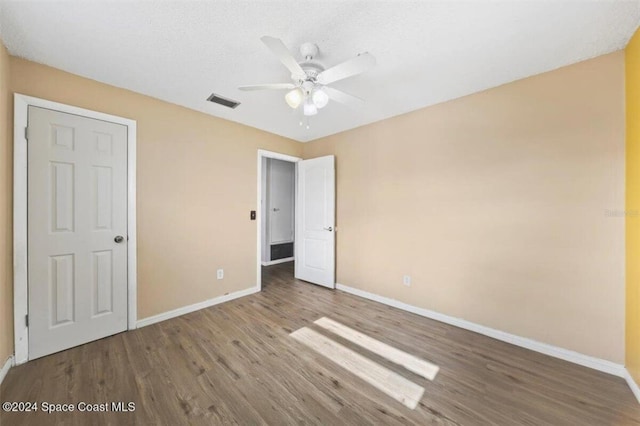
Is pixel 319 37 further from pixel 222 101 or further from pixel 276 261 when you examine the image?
pixel 276 261

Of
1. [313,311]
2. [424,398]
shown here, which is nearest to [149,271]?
[313,311]

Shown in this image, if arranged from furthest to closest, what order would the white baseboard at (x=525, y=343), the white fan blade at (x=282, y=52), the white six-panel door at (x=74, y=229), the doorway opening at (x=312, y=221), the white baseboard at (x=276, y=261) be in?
the white baseboard at (x=276, y=261) → the doorway opening at (x=312, y=221) → the white six-panel door at (x=74, y=229) → the white baseboard at (x=525, y=343) → the white fan blade at (x=282, y=52)

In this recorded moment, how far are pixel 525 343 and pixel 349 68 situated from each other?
279cm

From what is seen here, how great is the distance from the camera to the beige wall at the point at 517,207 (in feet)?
6.17

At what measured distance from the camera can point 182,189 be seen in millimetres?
2852

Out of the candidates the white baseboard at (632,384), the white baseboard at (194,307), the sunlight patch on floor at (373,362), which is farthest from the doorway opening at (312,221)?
the white baseboard at (632,384)

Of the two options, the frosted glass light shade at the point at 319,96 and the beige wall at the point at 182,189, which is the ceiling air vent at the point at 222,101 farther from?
the frosted glass light shade at the point at 319,96

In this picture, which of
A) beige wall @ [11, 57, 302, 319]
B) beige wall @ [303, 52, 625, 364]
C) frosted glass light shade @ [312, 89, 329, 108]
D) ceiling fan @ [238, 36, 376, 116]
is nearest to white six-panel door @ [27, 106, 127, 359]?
beige wall @ [11, 57, 302, 319]

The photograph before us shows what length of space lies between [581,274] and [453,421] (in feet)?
5.35

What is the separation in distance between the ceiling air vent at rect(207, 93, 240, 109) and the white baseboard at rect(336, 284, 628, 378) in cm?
310

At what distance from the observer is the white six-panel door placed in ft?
6.48

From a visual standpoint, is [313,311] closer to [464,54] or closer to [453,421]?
[453,421]

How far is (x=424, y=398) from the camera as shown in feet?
5.30

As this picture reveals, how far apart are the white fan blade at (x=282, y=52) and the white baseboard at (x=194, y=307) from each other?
2822mm
